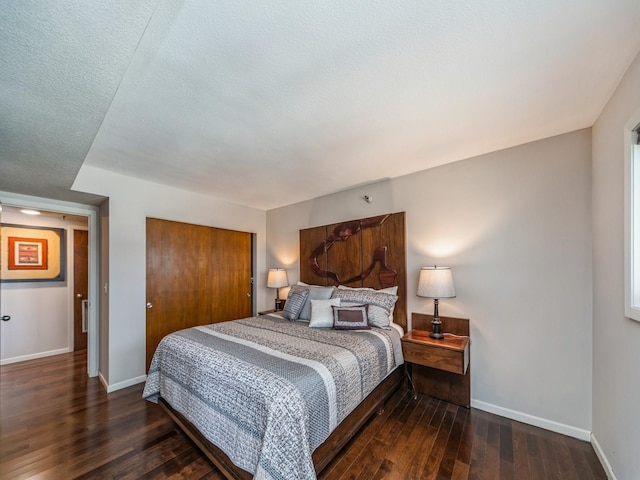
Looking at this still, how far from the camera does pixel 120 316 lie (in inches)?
120

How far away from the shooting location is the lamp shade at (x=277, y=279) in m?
4.23

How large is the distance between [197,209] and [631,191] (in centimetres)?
431

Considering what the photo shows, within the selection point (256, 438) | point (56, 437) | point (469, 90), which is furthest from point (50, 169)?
point (469, 90)

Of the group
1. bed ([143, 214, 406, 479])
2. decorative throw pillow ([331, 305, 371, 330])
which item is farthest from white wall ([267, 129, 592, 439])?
decorative throw pillow ([331, 305, 371, 330])

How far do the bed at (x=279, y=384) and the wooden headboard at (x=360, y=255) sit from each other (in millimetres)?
38

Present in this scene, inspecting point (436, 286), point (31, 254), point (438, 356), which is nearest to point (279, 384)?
point (438, 356)

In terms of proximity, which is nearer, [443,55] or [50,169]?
[443,55]

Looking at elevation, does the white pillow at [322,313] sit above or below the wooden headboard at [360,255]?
below

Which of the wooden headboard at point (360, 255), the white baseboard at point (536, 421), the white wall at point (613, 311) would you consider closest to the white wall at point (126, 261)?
the wooden headboard at point (360, 255)

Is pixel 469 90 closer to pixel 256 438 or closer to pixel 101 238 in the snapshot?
pixel 256 438

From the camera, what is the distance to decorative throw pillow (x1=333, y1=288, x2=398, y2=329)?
9.24ft

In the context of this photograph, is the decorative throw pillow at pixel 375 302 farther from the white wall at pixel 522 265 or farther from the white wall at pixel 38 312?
the white wall at pixel 38 312

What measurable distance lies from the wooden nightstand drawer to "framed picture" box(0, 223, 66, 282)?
210 inches

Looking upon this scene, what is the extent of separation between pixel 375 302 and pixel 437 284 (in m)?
0.71
